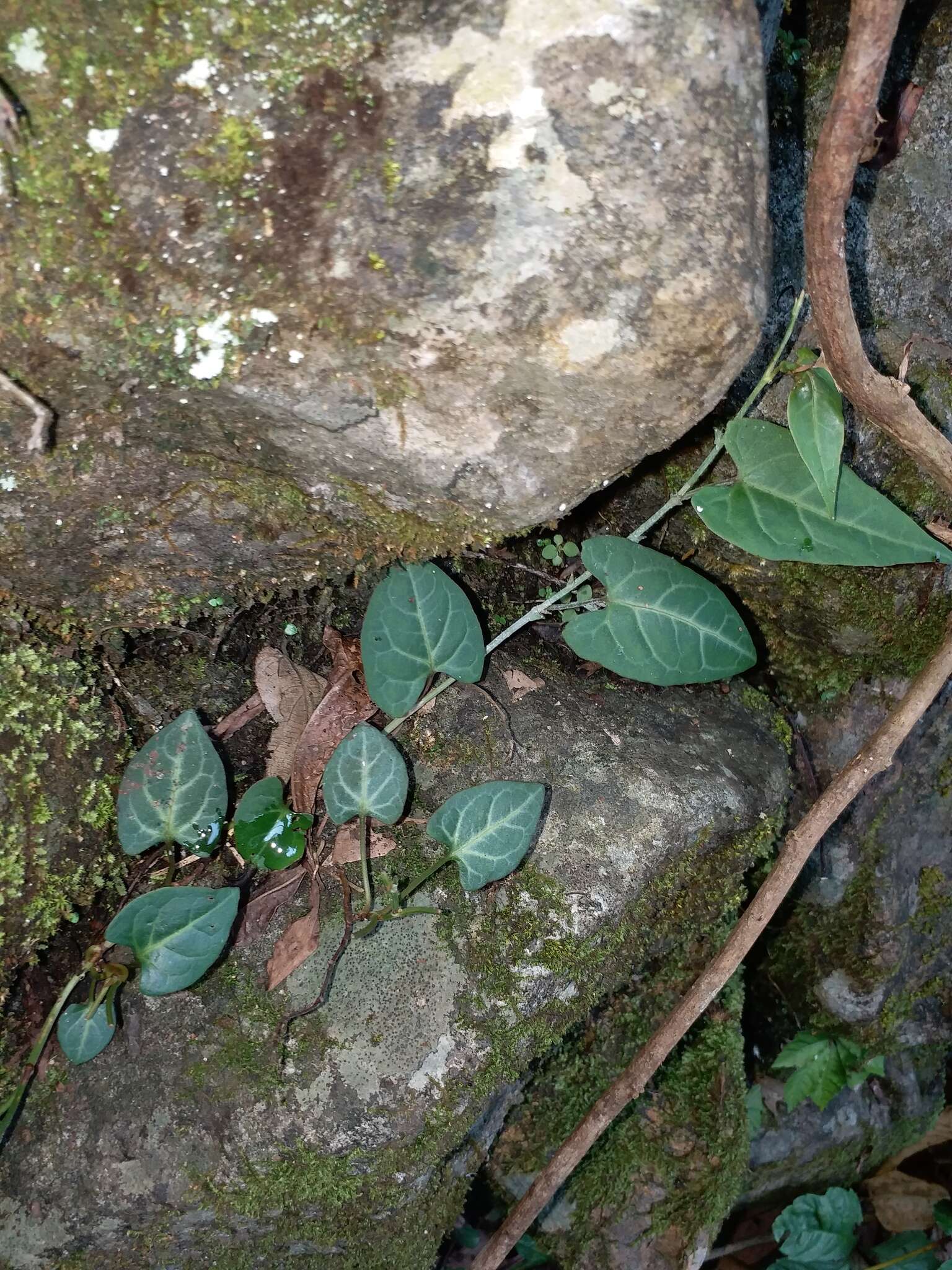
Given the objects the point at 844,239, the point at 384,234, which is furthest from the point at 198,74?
the point at 844,239

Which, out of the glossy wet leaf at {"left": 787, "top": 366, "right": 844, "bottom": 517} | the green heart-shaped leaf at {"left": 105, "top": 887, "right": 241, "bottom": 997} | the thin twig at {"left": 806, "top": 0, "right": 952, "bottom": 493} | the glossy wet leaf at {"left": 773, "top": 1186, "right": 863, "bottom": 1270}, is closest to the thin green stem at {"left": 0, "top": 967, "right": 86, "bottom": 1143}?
the green heart-shaped leaf at {"left": 105, "top": 887, "right": 241, "bottom": 997}

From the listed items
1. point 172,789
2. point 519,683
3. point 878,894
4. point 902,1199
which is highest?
point 519,683

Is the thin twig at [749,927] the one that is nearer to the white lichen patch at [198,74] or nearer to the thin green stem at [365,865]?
the thin green stem at [365,865]

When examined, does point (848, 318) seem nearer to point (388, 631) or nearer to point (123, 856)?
point (388, 631)

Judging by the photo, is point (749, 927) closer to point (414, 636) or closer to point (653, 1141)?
point (653, 1141)

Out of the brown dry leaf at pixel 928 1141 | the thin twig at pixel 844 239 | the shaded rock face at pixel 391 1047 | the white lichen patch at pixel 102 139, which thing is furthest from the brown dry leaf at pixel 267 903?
the brown dry leaf at pixel 928 1141
